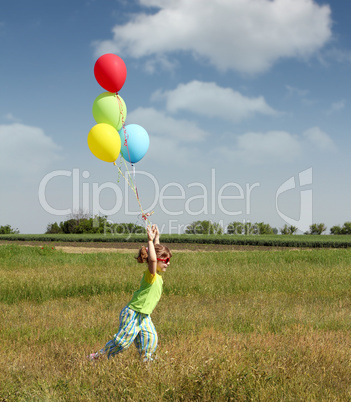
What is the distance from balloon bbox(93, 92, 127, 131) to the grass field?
3.34m

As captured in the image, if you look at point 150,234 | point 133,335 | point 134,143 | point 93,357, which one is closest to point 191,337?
point 133,335

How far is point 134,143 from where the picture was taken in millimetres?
7344

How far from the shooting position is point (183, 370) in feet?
11.5

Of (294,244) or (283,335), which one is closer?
A: (283,335)

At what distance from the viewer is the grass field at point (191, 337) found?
343cm

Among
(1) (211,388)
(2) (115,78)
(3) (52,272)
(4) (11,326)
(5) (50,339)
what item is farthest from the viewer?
(3) (52,272)

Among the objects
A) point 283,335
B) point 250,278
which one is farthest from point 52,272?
point 283,335

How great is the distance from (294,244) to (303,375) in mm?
35289

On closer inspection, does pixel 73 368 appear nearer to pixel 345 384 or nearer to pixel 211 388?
pixel 211 388

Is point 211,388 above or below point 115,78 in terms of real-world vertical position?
below

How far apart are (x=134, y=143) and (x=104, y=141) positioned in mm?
842

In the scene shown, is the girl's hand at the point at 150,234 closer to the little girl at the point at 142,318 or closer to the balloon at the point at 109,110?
the little girl at the point at 142,318

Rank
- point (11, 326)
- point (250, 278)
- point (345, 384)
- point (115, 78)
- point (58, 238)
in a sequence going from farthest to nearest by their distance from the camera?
point (58, 238) < point (250, 278) < point (115, 78) < point (11, 326) < point (345, 384)

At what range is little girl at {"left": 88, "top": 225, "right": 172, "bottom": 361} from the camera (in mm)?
4219
